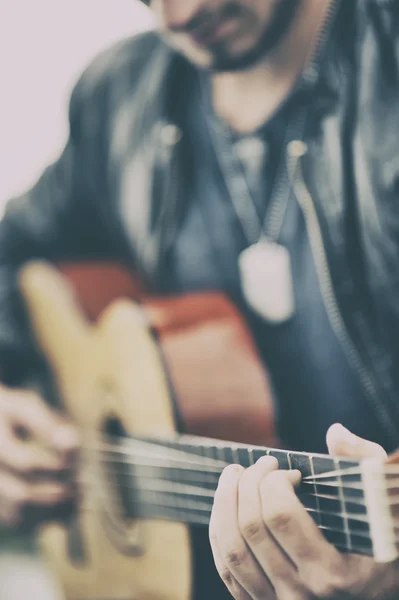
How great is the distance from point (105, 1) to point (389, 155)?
1.54 feet

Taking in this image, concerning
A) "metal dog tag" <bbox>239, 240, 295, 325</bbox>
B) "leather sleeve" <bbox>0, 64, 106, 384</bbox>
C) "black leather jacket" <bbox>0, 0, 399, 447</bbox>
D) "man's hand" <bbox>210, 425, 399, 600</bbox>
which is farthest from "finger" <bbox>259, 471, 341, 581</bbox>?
"leather sleeve" <bbox>0, 64, 106, 384</bbox>

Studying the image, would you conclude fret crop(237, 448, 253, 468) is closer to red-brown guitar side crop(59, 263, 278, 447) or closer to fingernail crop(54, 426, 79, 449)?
red-brown guitar side crop(59, 263, 278, 447)

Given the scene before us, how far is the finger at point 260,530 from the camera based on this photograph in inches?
18.2

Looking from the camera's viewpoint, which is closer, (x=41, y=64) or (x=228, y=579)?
(x=228, y=579)

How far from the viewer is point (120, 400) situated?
73 centimetres

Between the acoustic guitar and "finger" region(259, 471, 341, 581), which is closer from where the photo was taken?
"finger" region(259, 471, 341, 581)

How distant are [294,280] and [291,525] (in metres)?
0.26

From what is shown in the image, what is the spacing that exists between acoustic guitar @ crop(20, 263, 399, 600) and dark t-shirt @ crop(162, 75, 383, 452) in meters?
0.02

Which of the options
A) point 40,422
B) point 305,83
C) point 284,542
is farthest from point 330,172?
point 40,422

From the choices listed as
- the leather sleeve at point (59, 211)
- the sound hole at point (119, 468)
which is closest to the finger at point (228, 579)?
the sound hole at point (119, 468)

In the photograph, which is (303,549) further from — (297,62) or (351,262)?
(297,62)

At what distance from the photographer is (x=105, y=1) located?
0.88 meters

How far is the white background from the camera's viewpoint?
917 mm

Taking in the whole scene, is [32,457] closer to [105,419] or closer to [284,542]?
[105,419]
